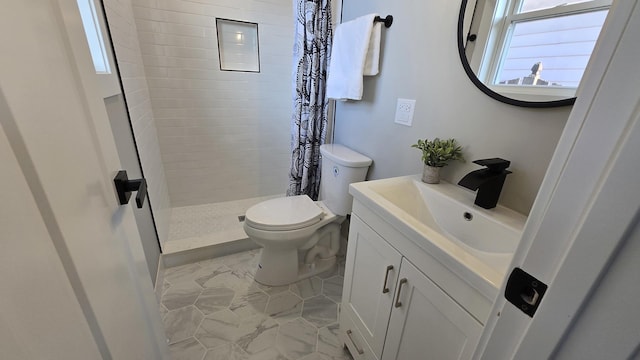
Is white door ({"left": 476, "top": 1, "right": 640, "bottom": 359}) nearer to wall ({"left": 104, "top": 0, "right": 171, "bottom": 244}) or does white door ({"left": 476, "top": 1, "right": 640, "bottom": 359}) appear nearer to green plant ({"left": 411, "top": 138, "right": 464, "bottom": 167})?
green plant ({"left": 411, "top": 138, "right": 464, "bottom": 167})

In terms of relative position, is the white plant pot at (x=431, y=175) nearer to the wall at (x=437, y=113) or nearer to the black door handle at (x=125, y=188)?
the wall at (x=437, y=113)

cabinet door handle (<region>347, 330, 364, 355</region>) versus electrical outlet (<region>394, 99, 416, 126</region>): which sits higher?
electrical outlet (<region>394, 99, 416, 126</region>)

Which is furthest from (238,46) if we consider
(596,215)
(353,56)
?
(596,215)

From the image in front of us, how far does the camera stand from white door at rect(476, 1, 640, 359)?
0.27m

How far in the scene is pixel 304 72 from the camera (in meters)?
1.73

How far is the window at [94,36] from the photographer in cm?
95

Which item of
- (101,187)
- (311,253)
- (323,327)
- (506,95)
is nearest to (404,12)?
(506,95)

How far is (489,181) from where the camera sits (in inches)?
33.0

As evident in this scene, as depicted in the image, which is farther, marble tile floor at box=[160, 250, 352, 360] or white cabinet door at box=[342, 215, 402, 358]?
marble tile floor at box=[160, 250, 352, 360]

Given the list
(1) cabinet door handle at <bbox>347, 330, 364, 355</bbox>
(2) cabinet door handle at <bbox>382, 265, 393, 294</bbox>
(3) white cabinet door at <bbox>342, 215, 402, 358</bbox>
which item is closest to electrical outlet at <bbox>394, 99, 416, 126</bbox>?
(3) white cabinet door at <bbox>342, 215, 402, 358</bbox>

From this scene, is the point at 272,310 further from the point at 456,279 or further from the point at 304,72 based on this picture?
the point at 304,72

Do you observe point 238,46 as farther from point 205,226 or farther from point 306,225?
point 306,225

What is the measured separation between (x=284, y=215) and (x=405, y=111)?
2.95 ft

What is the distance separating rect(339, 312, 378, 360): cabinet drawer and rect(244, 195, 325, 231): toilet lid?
541 millimetres
